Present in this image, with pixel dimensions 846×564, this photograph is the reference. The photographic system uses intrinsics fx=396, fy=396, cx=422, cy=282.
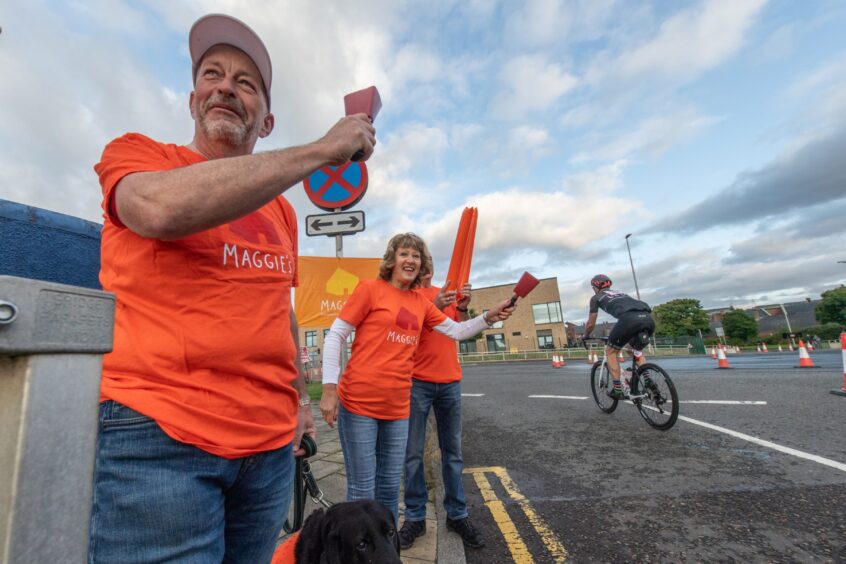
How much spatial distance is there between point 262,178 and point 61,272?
2.48ft

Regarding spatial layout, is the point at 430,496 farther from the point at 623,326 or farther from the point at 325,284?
the point at 623,326

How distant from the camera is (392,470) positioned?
8.36ft

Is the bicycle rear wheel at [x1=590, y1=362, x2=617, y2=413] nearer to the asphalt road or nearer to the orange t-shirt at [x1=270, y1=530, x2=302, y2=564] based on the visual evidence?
the asphalt road

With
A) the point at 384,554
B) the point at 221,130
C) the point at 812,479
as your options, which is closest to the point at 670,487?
the point at 812,479

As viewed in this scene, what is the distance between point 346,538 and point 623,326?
17.9ft

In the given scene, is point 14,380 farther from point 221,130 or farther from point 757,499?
point 757,499

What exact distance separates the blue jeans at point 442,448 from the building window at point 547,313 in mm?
45698

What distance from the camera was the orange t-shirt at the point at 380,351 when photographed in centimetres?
251

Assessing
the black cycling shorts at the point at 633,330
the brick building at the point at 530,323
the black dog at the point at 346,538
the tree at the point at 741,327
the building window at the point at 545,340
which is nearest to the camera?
the black dog at the point at 346,538

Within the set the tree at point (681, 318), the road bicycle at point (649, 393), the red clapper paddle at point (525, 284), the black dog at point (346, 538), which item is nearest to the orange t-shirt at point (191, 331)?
the black dog at point (346, 538)

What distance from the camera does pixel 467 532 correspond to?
2.74 m

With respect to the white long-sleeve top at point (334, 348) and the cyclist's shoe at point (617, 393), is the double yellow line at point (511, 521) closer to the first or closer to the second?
the white long-sleeve top at point (334, 348)

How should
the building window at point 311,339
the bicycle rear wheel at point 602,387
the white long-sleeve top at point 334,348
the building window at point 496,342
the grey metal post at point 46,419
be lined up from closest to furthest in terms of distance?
the grey metal post at point 46,419, the white long-sleeve top at point 334,348, the bicycle rear wheel at point 602,387, the building window at point 311,339, the building window at point 496,342

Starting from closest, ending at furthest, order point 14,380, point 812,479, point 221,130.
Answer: point 14,380
point 221,130
point 812,479
